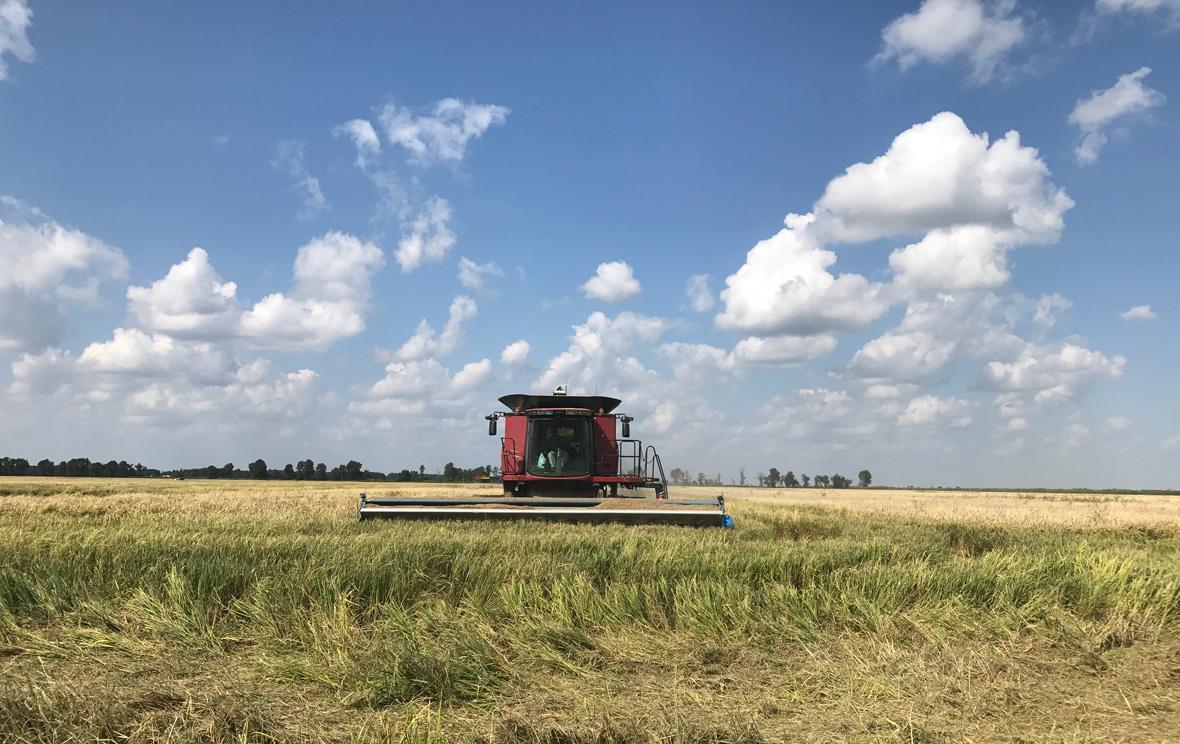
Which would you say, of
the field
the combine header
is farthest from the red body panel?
the field

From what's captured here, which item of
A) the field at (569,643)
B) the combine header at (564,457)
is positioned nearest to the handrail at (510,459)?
the combine header at (564,457)

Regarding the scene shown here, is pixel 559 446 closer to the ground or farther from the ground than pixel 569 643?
farther from the ground

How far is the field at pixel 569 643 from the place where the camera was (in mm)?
3738

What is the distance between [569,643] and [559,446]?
463 inches

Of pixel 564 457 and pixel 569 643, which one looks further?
pixel 564 457

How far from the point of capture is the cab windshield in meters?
16.7

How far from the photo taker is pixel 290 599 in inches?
237

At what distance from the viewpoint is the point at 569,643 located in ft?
17.1

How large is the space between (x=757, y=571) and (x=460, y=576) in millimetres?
2821

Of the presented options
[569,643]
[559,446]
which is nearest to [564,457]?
[559,446]

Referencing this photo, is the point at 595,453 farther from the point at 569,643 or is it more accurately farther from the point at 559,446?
the point at 569,643

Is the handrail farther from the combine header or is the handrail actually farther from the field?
the field

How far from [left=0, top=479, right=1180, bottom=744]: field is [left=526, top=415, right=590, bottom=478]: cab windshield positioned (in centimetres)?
796

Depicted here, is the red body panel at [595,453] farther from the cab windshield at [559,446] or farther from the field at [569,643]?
the field at [569,643]
